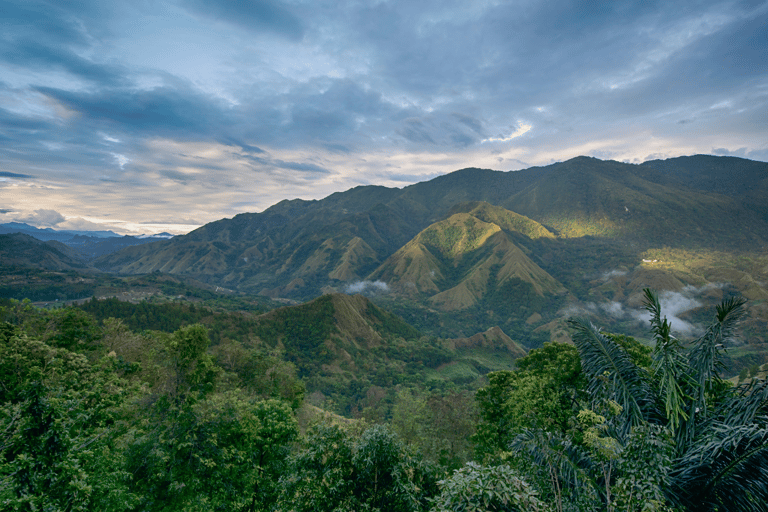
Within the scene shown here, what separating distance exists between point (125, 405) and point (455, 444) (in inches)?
1179

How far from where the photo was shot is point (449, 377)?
10688 centimetres

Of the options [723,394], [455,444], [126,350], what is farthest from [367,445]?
[126,350]

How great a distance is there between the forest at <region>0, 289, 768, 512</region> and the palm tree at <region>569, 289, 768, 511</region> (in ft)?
0.14

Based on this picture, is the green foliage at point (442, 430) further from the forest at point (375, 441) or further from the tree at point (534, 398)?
the tree at point (534, 398)

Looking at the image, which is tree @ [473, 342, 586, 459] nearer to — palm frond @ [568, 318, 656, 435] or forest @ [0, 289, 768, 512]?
forest @ [0, 289, 768, 512]

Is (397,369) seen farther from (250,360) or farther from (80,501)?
(80,501)

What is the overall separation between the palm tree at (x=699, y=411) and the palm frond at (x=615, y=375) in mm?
31

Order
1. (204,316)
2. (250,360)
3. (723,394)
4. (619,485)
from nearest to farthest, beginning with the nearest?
(619,485) < (723,394) < (250,360) < (204,316)

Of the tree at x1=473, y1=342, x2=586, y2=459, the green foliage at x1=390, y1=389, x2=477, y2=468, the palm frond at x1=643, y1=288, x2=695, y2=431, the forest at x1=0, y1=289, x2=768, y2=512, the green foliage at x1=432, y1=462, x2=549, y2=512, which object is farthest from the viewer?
the green foliage at x1=390, y1=389, x2=477, y2=468

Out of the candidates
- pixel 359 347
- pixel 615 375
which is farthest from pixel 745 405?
pixel 359 347

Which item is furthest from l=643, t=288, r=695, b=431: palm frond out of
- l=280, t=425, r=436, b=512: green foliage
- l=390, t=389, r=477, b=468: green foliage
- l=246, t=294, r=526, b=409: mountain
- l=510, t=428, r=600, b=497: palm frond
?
l=246, t=294, r=526, b=409: mountain

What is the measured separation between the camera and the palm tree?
7957 millimetres

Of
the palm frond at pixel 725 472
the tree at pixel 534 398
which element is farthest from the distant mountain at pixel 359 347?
the palm frond at pixel 725 472

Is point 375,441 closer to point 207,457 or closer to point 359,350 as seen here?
point 207,457
